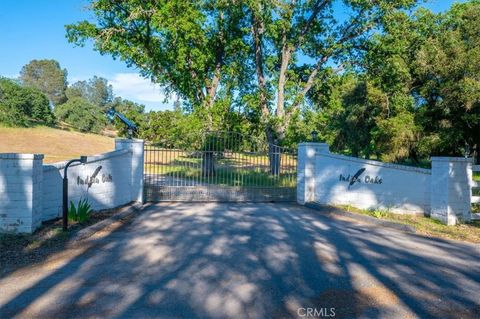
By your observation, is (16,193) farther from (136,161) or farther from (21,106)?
(21,106)

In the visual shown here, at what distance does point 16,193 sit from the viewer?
23.0ft

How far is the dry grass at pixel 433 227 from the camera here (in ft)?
26.6

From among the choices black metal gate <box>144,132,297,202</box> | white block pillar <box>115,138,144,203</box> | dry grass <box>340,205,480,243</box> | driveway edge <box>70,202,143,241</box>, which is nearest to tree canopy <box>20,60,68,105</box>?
black metal gate <box>144,132,297,202</box>

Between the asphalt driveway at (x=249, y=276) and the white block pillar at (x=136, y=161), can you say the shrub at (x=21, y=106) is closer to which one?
the white block pillar at (x=136, y=161)

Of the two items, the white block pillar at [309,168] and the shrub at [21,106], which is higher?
the shrub at [21,106]

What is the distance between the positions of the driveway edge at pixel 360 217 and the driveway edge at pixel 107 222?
17.0 feet

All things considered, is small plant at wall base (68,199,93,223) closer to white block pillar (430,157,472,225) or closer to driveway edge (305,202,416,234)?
driveway edge (305,202,416,234)

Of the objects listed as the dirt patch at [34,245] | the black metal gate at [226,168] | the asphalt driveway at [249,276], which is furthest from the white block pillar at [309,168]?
the dirt patch at [34,245]

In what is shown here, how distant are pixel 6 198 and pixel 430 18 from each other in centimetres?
2620

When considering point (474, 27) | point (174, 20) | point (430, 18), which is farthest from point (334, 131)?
point (174, 20)

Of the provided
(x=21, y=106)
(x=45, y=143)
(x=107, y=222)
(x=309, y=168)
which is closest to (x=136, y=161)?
(x=107, y=222)

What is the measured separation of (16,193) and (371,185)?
8771 millimetres

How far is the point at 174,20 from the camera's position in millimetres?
18547

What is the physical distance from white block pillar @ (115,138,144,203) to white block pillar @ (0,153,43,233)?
A: 4733 mm
